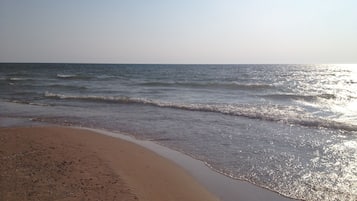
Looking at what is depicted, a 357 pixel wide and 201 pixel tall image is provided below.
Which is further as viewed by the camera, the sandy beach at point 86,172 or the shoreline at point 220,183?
the shoreline at point 220,183

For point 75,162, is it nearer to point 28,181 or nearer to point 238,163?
point 28,181

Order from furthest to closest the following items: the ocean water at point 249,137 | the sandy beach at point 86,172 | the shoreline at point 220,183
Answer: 1. the ocean water at point 249,137
2. the shoreline at point 220,183
3. the sandy beach at point 86,172

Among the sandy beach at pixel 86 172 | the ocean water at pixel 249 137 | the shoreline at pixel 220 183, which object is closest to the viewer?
the sandy beach at pixel 86 172

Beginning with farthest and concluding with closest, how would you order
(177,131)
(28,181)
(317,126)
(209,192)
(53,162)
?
(317,126) < (177,131) < (53,162) < (209,192) < (28,181)

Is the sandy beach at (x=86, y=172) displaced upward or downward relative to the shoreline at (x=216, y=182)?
upward

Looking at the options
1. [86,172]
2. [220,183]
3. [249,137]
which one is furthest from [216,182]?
[249,137]

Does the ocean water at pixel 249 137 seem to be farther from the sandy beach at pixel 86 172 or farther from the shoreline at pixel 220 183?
the sandy beach at pixel 86 172

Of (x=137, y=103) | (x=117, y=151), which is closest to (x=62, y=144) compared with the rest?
(x=117, y=151)

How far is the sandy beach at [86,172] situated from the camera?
4953 mm

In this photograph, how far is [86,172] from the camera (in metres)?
5.92

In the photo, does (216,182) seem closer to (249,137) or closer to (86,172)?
(86,172)

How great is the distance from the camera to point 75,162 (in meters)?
6.48

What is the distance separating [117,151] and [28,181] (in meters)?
2.91

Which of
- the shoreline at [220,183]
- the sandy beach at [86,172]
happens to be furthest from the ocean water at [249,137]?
the sandy beach at [86,172]
